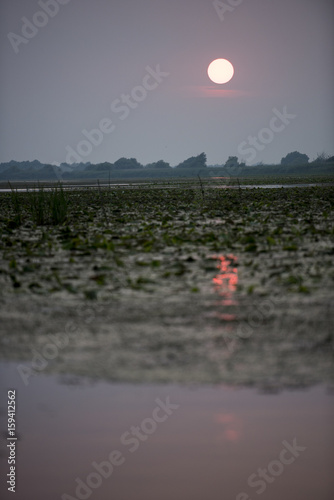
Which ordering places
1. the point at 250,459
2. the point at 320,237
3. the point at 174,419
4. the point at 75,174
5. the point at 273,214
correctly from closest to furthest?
the point at 250,459
the point at 174,419
the point at 320,237
the point at 273,214
the point at 75,174

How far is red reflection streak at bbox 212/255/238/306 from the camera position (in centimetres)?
681

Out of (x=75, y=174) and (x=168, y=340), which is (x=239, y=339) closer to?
(x=168, y=340)

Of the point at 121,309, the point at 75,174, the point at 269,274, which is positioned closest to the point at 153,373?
the point at 121,309

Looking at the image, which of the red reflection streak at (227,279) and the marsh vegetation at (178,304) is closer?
the marsh vegetation at (178,304)

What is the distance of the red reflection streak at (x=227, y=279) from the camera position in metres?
6.81

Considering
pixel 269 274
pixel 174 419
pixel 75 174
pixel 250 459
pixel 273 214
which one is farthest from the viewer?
pixel 75 174

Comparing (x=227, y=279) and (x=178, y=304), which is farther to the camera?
(x=227, y=279)

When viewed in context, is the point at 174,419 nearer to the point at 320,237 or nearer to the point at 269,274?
the point at 269,274

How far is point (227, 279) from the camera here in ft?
25.4

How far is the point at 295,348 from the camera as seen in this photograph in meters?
4.96

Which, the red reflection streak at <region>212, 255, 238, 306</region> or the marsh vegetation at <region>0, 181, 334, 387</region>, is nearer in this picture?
the marsh vegetation at <region>0, 181, 334, 387</region>

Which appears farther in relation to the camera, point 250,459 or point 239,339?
point 239,339

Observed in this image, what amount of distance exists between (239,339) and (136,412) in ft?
4.75

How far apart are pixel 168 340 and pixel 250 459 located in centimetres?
172
